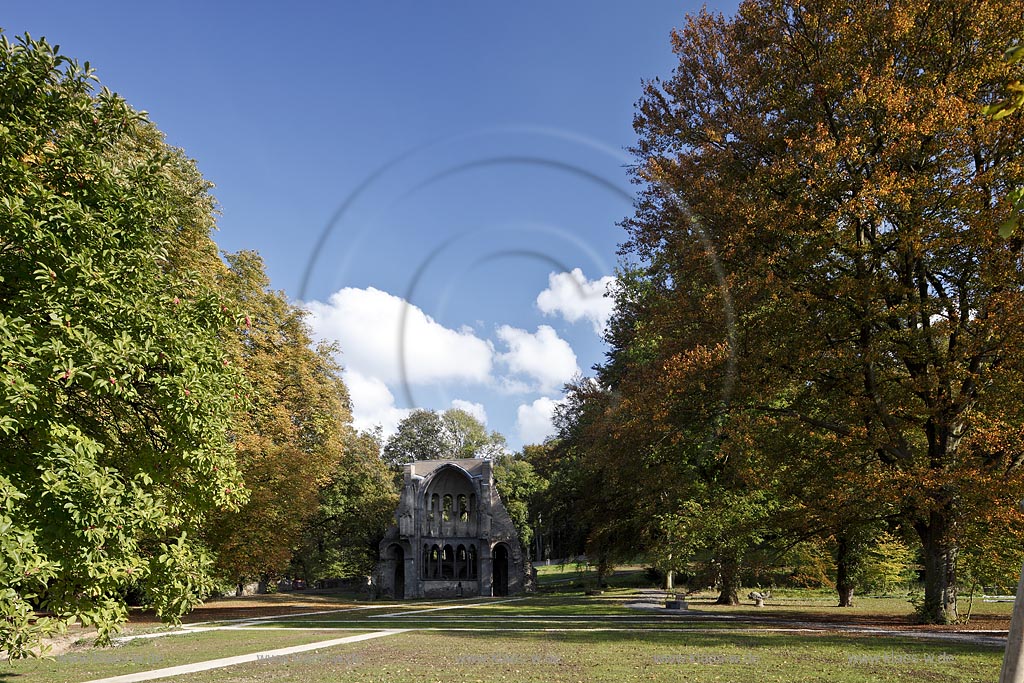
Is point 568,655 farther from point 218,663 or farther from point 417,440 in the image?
point 417,440

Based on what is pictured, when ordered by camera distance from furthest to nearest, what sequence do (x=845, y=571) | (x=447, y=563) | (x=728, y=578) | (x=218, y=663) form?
(x=447, y=563) < (x=845, y=571) < (x=728, y=578) < (x=218, y=663)

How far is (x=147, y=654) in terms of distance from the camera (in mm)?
14812

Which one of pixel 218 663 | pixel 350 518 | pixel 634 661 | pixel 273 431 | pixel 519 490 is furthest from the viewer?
pixel 519 490

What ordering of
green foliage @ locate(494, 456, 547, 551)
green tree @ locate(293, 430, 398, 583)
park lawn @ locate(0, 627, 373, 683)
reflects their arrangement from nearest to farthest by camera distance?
park lawn @ locate(0, 627, 373, 683) → green tree @ locate(293, 430, 398, 583) → green foliage @ locate(494, 456, 547, 551)

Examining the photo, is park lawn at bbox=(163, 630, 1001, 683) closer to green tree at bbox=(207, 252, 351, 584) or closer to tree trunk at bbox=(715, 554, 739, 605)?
tree trunk at bbox=(715, 554, 739, 605)

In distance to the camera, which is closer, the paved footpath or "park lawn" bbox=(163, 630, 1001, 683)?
"park lawn" bbox=(163, 630, 1001, 683)

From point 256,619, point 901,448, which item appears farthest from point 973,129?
point 256,619

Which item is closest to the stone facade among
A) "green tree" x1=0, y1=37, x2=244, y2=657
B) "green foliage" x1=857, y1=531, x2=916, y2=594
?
"green foliage" x1=857, y1=531, x2=916, y2=594

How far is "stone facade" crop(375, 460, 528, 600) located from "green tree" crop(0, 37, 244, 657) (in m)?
44.0

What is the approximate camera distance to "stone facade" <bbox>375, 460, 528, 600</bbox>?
53000 millimetres

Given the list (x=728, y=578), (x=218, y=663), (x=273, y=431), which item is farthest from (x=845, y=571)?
(x=218, y=663)

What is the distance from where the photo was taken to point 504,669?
10977mm

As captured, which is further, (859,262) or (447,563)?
(447,563)

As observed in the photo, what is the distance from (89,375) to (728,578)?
2699cm
